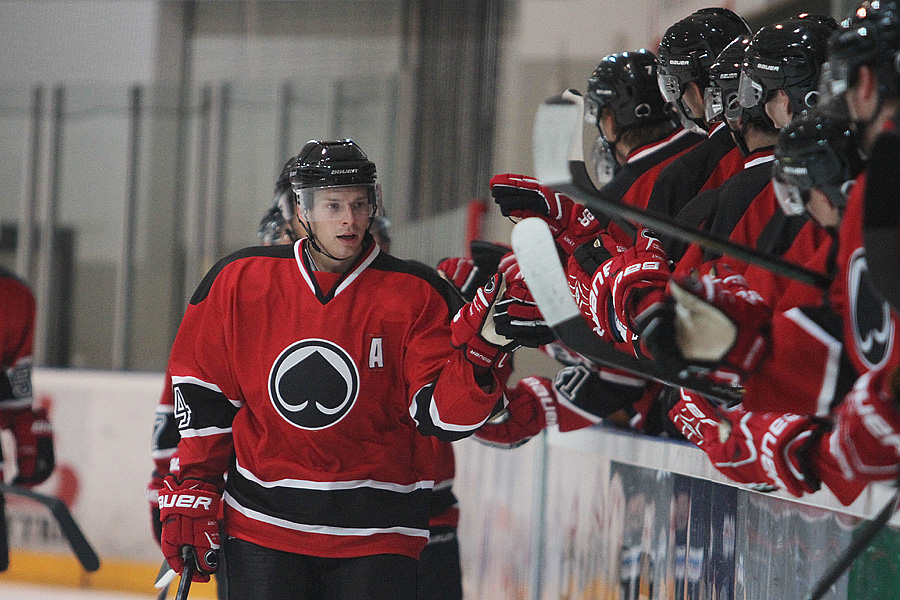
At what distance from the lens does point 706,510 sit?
188cm

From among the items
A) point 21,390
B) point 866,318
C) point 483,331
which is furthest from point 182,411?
point 21,390

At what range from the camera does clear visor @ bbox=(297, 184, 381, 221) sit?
6.84ft

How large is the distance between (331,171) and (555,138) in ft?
2.81

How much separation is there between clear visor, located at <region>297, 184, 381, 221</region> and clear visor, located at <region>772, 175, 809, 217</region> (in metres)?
0.86

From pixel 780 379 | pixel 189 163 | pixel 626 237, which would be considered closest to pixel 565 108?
pixel 780 379

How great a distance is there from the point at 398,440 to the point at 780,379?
0.96 metres

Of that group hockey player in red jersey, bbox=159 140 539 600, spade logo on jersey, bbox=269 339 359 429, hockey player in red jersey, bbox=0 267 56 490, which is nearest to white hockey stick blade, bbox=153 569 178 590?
hockey player in red jersey, bbox=159 140 539 600

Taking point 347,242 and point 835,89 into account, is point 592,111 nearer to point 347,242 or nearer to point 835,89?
point 347,242

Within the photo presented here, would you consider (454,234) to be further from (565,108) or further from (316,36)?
(565,108)

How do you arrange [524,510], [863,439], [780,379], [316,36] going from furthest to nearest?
[316,36] < [524,510] < [780,379] < [863,439]

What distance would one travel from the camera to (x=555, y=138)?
1298 mm

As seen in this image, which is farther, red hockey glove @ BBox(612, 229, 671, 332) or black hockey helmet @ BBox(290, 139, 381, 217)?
black hockey helmet @ BBox(290, 139, 381, 217)

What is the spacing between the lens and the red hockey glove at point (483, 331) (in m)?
1.83

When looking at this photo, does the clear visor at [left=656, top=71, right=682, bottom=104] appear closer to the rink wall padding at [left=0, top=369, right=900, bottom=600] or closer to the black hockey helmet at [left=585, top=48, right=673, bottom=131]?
the black hockey helmet at [left=585, top=48, right=673, bottom=131]
